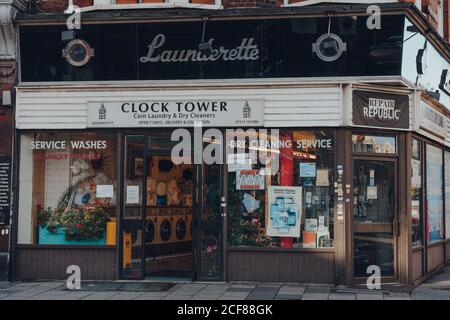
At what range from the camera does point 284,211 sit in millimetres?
12359

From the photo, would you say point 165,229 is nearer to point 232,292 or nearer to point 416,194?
point 232,292

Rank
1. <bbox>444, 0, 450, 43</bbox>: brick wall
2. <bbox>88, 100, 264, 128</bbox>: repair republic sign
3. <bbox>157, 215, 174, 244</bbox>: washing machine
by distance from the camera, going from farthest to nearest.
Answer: <bbox>444, 0, 450, 43</bbox>: brick wall → <bbox>157, 215, 174, 244</bbox>: washing machine → <bbox>88, 100, 264, 128</bbox>: repair republic sign

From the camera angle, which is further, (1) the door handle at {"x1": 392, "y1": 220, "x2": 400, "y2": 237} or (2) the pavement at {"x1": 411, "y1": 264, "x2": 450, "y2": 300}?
(1) the door handle at {"x1": 392, "y1": 220, "x2": 400, "y2": 237}

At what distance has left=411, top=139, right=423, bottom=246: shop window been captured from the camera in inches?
510

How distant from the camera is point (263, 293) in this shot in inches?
441

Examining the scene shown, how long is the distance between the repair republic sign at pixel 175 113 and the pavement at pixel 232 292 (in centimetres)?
283

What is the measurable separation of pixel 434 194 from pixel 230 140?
5.12m

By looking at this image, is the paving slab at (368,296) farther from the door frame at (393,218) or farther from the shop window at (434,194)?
the shop window at (434,194)

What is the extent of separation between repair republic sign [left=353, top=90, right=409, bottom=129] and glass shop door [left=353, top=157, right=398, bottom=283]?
662mm

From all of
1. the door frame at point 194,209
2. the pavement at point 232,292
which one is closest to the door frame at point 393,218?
the pavement at point 232,292

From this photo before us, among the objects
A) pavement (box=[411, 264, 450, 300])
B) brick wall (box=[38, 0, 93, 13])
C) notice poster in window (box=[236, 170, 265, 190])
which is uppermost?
brick wall (box=[38, 0, 93, 13])

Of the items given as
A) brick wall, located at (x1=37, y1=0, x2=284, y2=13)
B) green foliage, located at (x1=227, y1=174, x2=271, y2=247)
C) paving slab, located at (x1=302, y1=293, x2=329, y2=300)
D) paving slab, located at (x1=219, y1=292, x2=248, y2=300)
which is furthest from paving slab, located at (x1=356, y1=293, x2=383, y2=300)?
brick wall, located at (x1=37, y1=0, x2=284, y2=13)

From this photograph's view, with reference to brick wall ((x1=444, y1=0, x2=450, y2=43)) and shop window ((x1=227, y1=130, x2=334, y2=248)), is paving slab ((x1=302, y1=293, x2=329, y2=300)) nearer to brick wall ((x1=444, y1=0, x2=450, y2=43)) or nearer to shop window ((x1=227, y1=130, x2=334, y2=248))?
shop window ((x1=227, y1=130, x2=334, y2=248))

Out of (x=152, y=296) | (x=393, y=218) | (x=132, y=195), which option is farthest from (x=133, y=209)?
(x=393, y=218)
